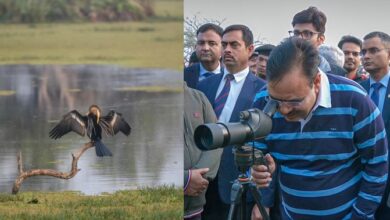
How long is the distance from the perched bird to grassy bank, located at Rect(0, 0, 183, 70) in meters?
0.26

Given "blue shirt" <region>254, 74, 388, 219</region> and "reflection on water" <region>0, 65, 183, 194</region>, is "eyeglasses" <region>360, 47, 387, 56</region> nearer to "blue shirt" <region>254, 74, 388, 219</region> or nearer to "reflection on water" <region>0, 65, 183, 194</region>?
"reflection on water" <region>0, 65, 183, 194</region>

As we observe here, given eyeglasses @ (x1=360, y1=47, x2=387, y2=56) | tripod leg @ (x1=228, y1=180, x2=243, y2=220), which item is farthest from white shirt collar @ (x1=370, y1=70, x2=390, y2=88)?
tripod leg @ (x1=228, y1=180, x2=243, y2=220)

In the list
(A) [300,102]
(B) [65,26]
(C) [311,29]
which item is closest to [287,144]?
(A) [300,102]

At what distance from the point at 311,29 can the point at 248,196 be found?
124cm

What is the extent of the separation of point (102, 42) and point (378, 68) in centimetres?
134

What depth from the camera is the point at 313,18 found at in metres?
2.76

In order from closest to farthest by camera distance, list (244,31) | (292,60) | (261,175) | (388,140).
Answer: (292,60) < (261,175) < (388,140) < (244,31)

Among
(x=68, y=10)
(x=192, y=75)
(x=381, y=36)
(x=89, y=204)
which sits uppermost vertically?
(x=68, y=10)

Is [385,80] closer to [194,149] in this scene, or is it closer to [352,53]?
[352,53]

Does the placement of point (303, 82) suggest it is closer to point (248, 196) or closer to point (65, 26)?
point (248, 196)

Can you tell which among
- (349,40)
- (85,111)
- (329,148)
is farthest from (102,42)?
(329,148)

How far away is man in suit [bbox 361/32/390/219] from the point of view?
2.78 metres

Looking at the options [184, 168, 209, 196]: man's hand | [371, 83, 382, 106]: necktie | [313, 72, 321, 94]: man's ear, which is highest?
[313, 72, 321, 94]: man's ear

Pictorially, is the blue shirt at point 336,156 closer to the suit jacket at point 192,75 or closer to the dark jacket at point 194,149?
the dark jacket at point 194,149
